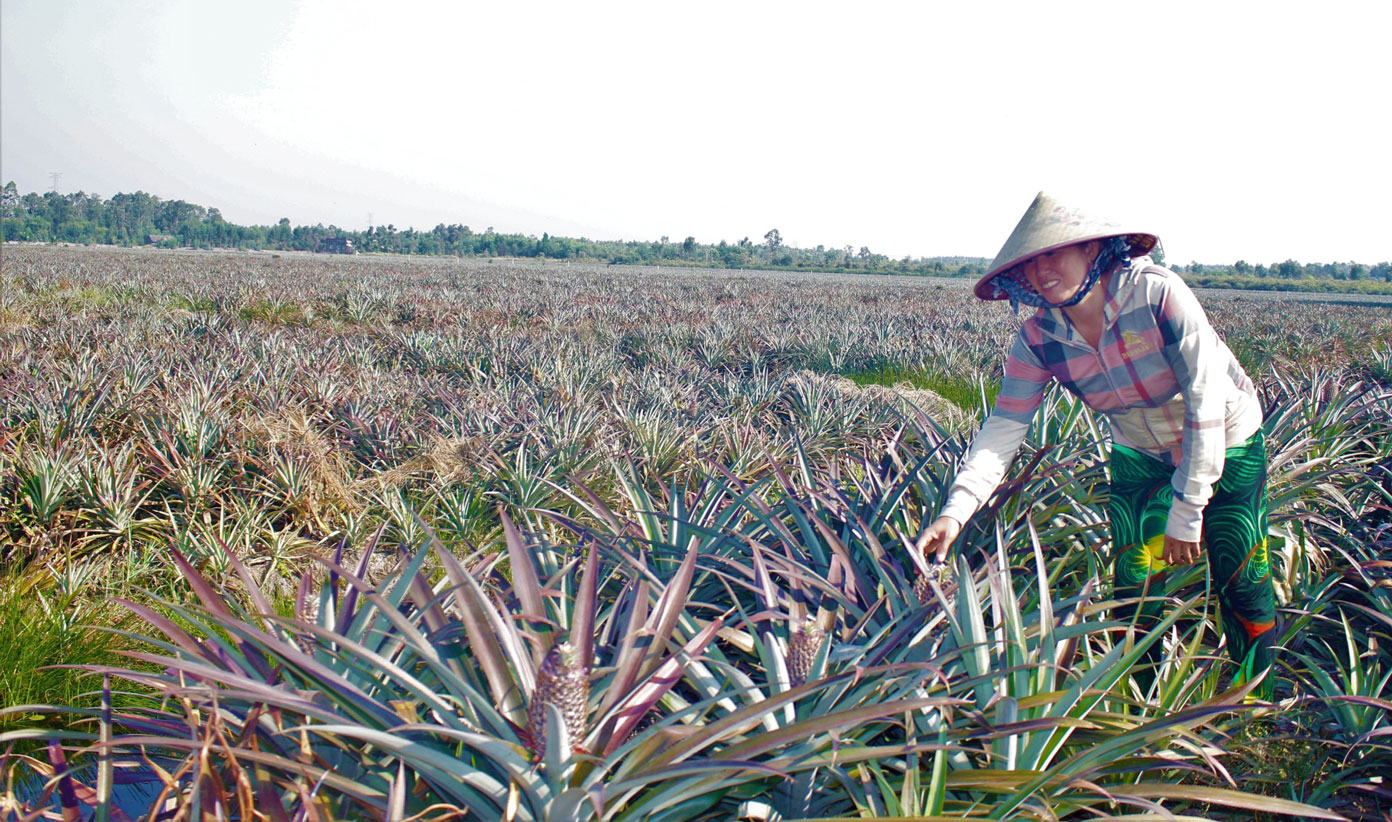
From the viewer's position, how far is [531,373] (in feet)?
24.0

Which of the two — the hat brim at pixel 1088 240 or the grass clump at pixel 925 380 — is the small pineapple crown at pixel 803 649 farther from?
the grass clump at pixel 925 380

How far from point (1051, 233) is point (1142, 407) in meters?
0.60

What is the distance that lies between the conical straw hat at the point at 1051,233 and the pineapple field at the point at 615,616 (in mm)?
728

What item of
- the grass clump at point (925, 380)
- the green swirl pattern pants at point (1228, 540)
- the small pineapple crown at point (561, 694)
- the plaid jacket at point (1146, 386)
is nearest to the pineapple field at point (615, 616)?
the small pineapple crown at point (561, 694)

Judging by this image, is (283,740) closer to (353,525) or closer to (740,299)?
(353,525)

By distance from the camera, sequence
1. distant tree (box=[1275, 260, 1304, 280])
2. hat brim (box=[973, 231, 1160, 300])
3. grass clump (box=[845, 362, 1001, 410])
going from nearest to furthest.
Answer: hat brim (box=[973, 231, 1160, 300]), grass clump (box=[845, 362, 1001, 410]), distant tree (box=[1275, 260, 1304, 280])

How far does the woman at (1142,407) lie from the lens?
1.88m

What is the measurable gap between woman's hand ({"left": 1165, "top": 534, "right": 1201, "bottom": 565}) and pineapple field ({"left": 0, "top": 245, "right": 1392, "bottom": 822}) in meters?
0.10

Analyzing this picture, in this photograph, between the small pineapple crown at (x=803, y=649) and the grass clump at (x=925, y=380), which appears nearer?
the small pineapple crown at (x=803, y=649)

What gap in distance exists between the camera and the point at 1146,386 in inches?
79.0

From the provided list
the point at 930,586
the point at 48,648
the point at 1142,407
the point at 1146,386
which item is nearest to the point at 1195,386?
the point at 1146,386

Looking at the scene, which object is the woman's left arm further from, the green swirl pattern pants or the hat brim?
the green swirl pattern pants

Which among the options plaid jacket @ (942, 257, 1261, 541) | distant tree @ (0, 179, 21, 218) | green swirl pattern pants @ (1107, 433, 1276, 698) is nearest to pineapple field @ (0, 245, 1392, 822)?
green swirl pattern pants @ (1107, 433, 1276, 698)

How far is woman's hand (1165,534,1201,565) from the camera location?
1994 mm
